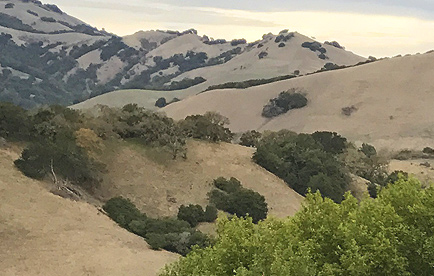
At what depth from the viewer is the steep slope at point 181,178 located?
81.8 ft

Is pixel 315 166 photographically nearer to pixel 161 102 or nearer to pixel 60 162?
pixel 60 162

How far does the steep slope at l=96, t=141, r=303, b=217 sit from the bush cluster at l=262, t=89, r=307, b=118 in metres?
39.7

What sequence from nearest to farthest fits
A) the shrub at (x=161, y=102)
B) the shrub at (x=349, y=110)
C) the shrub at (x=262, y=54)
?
the shrub at (x=349, y=110), the shrub at (x=161, y=102), the shrub at (x=262, y=54)

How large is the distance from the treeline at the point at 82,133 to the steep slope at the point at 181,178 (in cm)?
92

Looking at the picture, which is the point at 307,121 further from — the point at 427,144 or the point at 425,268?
the point at 425,268

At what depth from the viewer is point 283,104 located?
2852 inches

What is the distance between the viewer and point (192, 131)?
33.4m

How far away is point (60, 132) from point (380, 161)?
964 inches

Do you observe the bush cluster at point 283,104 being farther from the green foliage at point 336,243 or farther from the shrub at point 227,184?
the green foliage at point 336,243

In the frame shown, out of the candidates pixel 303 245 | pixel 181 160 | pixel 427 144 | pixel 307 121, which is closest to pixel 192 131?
pixel 181 160

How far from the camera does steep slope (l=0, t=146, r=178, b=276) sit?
48.1 feet

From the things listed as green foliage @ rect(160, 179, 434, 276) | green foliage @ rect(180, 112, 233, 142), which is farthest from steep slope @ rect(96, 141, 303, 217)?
green foliage @ rect(160, 179, 434, 276)

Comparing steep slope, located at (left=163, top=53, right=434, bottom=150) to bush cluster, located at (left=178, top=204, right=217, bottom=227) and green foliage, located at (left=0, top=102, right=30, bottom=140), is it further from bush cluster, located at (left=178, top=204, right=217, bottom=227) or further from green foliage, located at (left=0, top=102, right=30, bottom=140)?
green foliage, located at (left=0, top=102, right=30, bottom=140)

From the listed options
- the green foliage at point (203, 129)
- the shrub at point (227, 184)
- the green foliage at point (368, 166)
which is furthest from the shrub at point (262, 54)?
A: the shrub at point (227, 184)
